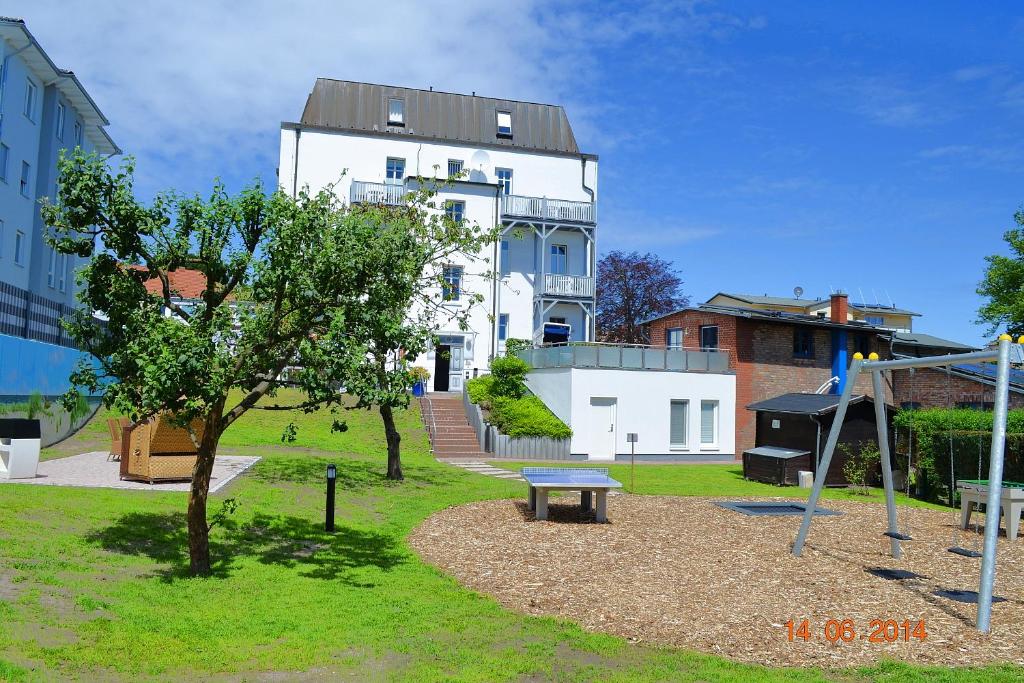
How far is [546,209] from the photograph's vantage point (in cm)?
3950

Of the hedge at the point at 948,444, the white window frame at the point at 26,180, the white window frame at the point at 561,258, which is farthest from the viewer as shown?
the white window frame at the point at 561,258

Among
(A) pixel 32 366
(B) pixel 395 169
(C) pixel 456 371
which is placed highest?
(B) pixel 395 169

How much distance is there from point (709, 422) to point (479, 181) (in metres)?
17.8

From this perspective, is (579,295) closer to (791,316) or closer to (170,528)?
(791,316)

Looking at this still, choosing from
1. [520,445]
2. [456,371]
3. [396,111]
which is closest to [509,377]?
[520,445]

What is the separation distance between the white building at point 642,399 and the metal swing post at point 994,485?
1877 centimetres

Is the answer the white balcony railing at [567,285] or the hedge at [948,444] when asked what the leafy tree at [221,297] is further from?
the white balcony railing at [567,285]

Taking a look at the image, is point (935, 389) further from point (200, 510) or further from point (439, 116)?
point (200, 510)

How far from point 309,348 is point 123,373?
2101mm

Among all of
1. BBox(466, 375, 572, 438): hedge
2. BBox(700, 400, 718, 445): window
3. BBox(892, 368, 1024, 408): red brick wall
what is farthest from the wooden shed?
BBox(892, 368, 1024, 408): red brick wall

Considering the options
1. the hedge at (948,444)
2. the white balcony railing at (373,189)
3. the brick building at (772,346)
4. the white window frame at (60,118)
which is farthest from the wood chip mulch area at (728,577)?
the white window frame at (60,118)

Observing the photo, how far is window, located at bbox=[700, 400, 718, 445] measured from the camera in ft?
96.7

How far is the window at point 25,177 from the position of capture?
31266mm

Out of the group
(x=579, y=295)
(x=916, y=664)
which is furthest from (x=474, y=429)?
(x=916, y=664)
